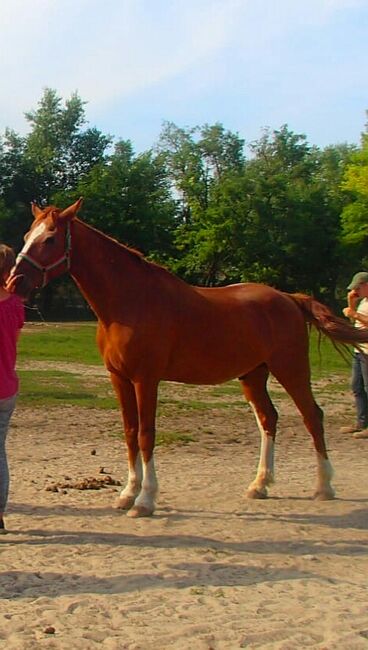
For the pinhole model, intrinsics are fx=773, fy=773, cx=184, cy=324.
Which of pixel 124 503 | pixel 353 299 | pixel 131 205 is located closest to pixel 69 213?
pixel 124 503

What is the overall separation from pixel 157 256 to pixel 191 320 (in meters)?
46.8

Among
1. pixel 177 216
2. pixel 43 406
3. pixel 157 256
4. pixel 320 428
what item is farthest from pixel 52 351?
pixel 177 216

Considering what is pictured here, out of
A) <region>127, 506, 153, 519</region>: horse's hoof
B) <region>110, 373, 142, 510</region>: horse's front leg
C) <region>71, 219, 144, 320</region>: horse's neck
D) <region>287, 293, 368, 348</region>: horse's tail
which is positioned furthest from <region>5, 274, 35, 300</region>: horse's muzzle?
<region>287, 293, 368, 348</region>: horse's tail

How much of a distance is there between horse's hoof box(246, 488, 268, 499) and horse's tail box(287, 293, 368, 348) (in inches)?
65.9

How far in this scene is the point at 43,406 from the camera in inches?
491

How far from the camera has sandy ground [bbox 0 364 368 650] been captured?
3904mm

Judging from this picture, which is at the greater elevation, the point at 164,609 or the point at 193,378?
the point at 193,378

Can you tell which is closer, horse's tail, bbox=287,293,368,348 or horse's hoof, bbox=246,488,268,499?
horse's hoof, bbox=246,488,268,499

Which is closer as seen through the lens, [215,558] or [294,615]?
[294,615]

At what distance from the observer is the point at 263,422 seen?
24.6 feet

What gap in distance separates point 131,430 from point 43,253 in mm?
1740

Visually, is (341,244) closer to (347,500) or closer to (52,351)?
(52,351)

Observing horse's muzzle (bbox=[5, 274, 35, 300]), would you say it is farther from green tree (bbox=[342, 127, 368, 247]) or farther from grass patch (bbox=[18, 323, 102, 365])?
green tree (bbox=[342, 127, 368, 247])

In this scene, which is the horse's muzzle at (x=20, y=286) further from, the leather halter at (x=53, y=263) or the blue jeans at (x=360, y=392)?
the blue jeans at (x=360, y=392)
